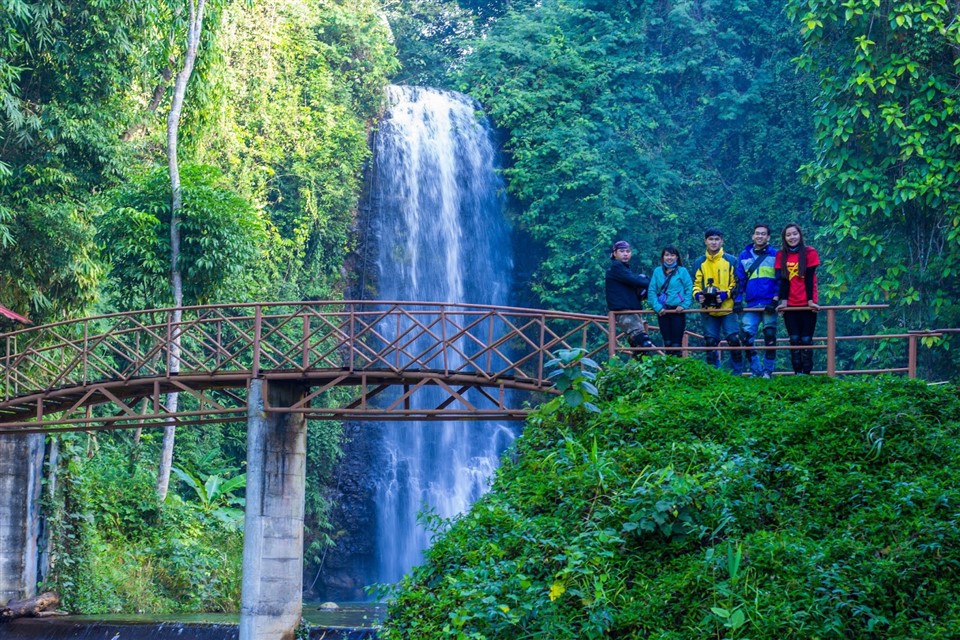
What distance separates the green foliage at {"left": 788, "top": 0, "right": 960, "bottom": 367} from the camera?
18.5 metres

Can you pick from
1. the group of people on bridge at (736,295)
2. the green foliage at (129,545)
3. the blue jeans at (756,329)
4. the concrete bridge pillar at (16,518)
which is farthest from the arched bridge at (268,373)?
the green foliage at (129,545)

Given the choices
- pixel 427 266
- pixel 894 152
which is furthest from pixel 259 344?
pixel 427 266

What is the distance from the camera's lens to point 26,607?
17375mm

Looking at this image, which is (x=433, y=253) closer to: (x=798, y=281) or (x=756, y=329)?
(x=756, y=329)

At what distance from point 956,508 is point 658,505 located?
1955mm

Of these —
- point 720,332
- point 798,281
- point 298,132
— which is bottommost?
point 720,332

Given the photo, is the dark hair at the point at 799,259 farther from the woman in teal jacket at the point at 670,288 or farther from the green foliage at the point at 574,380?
the green foliage at the point at 574,380

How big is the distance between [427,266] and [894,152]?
11759 mm

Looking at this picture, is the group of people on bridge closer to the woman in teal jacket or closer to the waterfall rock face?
the woman in teal jacket

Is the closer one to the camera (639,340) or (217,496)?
(639,340)

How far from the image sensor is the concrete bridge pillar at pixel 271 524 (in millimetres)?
14967

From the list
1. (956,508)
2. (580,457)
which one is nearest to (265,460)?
(580,457)

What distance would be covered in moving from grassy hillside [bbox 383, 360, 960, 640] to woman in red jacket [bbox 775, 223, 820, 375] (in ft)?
Result: 3.74

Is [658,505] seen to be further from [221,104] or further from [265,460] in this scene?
[221,104]
